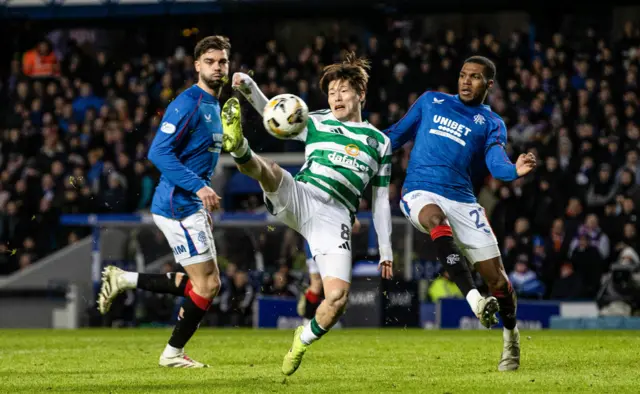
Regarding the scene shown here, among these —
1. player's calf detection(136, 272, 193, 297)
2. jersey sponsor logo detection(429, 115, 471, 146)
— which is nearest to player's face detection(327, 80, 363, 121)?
jersey sponsor logo detection(429, 115, 471, 146)

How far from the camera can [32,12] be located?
28203 millimetres

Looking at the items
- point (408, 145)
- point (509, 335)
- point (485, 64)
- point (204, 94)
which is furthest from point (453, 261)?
point (408, 145)

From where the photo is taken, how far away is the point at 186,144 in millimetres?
10086

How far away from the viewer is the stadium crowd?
19078 millimetres

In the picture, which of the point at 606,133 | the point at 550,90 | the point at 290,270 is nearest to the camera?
the point at 290,270

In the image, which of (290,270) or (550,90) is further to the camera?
(550,90)

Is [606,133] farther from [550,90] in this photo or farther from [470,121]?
[470,121]

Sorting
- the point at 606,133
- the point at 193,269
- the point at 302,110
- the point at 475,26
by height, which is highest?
the point at 475,26

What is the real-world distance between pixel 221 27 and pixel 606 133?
10.8 m

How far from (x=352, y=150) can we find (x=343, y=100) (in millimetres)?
438

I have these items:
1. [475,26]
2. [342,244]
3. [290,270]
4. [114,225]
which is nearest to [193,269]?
[342,244]

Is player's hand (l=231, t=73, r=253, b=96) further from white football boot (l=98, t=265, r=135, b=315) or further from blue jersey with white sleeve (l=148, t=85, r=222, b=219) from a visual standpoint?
white football boot (l=98, t=265, r=135, b=315)

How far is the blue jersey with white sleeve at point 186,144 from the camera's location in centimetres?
990

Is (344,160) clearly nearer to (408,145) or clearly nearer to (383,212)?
(383,212)
